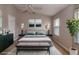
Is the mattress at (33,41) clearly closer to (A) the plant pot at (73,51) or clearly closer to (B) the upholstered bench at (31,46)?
(B) the upholstered bench at (31,46)

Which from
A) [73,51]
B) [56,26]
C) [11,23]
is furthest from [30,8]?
[73,51]

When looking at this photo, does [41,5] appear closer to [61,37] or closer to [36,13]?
[36,13]

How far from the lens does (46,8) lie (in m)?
3.53

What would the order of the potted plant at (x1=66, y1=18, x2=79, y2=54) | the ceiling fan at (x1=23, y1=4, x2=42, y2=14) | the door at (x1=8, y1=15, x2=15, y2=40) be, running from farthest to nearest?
1. the door at (x1=8, y1=15, x2=15, y2=40)
2. the ceiling fan at (x1=23, y1=4, x2=42, y2=14)
3. the potted plant at (x1=66, y1=18, x2=79, y2=54)

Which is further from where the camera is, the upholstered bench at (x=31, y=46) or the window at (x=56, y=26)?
the window at (x=56, y=26)

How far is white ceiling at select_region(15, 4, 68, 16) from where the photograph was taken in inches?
135

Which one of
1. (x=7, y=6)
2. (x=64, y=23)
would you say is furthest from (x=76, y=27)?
(x=7, y=6)

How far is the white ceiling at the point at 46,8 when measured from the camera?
343 cm

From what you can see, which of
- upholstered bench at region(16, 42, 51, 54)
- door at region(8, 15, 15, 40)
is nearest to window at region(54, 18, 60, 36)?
upholstered bench at region(16, 42, 51, 54)

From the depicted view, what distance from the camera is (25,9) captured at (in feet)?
11.7

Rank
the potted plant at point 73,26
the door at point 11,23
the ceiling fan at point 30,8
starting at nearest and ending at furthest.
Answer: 1. the potted plant at point 73,26
2. the ceiling fan at point 30,8
3. the door at point 11,23

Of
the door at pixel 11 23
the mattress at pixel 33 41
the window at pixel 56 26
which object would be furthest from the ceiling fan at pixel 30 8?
the mattress at pixel 33 41

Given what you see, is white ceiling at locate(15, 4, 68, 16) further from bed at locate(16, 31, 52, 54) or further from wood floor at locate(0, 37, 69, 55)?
wood floor at locate(0, 37, 69, 55)
